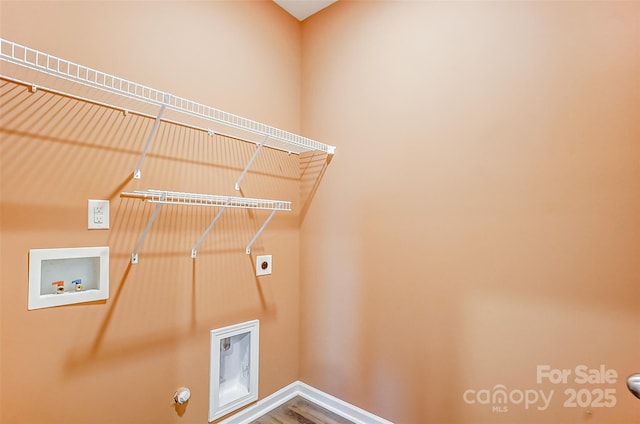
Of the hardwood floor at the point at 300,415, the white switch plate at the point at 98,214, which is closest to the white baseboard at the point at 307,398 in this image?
the hardwood floor at the point at 300,415

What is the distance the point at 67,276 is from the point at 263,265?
0.96 metres

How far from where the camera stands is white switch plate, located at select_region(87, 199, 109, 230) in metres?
1.23

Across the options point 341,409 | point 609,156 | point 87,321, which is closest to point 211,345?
point 87,321

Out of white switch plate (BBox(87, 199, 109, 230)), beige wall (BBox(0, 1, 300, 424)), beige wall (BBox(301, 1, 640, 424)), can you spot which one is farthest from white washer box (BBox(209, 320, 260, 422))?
white switch plate (BBox(87, 199, 109, 230))

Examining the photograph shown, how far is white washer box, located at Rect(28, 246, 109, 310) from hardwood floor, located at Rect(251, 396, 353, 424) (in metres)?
1.22

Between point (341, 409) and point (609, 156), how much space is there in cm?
189

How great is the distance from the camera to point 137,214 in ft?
4.50

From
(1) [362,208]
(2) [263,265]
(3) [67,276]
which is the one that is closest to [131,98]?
(3) [67,276]

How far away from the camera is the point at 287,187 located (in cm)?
207

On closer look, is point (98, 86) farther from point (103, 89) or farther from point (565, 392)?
point (565, 392)

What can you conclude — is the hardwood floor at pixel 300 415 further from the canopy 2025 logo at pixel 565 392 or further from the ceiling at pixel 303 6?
the ceiling at pixel 303 6

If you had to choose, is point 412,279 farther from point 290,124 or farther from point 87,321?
point 87,321

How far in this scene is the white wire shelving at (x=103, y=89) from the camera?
0.96m

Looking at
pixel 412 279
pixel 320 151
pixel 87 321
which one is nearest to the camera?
pixel 87 321
